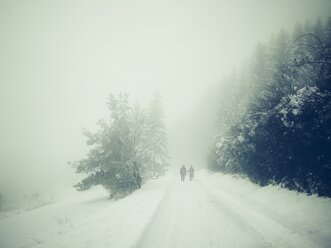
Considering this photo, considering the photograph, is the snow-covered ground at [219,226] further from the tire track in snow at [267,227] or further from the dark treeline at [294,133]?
the dark treeline at [294,133]

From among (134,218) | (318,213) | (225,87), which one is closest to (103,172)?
(134,218)

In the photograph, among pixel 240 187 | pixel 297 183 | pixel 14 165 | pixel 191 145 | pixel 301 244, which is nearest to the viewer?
pixel 301 244

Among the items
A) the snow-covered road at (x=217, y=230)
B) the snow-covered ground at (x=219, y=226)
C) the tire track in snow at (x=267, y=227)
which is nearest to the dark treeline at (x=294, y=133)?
the snow-covered ground at (x=219, y=226)

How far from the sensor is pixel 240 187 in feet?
55.0

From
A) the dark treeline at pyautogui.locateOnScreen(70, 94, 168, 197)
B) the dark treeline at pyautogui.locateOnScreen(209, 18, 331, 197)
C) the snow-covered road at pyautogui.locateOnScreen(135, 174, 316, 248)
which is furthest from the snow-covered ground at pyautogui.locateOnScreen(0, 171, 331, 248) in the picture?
the dark treeline at pyautogui.locateOnScreen(70, 94, 168, 197)

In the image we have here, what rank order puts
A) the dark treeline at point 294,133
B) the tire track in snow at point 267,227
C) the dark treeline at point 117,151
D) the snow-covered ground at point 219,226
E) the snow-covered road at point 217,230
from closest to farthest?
the tire track in snow at point 267,227, the snow-covered road at point 217,230, the snow-covered ground at point 219,226, the dark treeline at point 294,133, the dark treeline at point 117,151

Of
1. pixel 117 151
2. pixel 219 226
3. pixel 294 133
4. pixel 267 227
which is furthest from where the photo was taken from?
pixel 117 151

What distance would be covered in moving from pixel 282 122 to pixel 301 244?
6.21 m

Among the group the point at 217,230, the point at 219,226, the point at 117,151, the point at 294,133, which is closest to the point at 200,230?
the point at 217,230

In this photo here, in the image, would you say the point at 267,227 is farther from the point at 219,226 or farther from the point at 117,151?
the point at 117,151

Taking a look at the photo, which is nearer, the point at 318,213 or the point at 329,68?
the point at 318,213

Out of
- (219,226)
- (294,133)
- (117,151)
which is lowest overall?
(219,226)

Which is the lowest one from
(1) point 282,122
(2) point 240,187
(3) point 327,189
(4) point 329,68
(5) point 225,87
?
(2) point 240,187

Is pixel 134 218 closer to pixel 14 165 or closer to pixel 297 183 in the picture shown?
pixel 297 183
